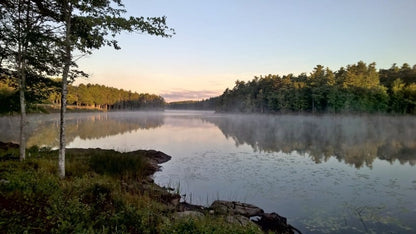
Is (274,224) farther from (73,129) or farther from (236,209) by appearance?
(73,129)

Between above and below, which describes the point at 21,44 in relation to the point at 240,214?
above

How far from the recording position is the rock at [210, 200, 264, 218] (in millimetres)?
9138

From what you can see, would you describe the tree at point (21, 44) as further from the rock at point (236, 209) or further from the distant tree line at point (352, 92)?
the distant tree line at point (352, 92)

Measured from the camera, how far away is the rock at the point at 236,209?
30.0 feet

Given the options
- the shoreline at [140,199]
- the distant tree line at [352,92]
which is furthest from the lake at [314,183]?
the distant tree line at [352,92]

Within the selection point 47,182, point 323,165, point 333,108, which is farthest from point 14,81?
point 333,108

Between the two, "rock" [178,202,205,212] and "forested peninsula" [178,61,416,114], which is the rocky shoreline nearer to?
"rock" [178,202,205,212]

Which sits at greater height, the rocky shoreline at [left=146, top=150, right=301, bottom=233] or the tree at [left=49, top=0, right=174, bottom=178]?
the tree at [left=49, top=0, right=174, bottom=178]

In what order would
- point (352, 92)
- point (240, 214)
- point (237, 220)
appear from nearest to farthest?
point (237, 220)
point (240, 214)
point (352, 92)

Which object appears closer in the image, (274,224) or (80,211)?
(80,211)

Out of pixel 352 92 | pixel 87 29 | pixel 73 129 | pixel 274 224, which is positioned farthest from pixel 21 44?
pixel 352 92

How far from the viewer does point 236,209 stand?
958cm

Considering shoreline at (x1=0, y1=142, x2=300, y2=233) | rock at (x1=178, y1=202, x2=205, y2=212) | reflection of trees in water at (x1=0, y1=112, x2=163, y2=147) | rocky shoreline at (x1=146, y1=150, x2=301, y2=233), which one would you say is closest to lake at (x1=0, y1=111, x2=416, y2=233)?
rocky shoreline at (x1=146, y1=150, x2=301, y2=233)

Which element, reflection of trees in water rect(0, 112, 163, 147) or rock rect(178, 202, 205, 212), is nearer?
rock rect(178, 202, 205, 212)
